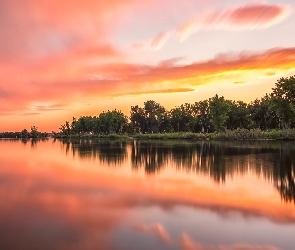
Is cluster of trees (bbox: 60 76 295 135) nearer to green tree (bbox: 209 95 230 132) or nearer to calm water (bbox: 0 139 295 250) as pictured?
green tree (bbox: 209 95 230 132)

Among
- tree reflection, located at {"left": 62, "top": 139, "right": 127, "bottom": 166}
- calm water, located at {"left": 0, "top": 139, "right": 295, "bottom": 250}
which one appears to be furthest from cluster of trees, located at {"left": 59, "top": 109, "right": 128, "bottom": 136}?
calm water, located at {"left": 0, "top": 139, "right": 295, "bottom": 250}

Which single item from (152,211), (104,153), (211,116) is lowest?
(152,211)

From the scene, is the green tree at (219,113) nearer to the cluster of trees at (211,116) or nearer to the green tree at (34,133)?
the cluster of trees at (211,116)

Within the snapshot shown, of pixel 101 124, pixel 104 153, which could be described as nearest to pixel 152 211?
pixel 104 153

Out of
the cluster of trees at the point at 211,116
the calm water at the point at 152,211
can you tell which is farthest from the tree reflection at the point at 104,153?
the cluster of trees at the point at 211,116

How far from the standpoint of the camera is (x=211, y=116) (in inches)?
3425

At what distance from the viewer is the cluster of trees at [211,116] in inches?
2537

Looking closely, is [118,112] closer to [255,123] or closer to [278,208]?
[255,123]

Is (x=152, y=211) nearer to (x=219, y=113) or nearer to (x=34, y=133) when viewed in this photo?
(x=219, y=113)

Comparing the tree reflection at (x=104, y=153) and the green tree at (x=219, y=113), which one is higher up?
the green tree at (x=219, y=113)

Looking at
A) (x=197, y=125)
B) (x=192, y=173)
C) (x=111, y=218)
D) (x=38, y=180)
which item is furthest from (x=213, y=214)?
(x=197, y=125)

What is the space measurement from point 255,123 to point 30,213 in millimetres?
86037

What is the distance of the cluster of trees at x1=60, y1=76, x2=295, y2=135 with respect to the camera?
6444 cm

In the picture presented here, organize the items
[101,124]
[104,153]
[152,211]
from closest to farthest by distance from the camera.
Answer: [152,211] → [104,153] → [101,124]
